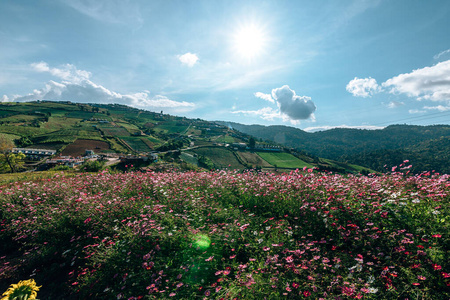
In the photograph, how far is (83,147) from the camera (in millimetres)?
77562

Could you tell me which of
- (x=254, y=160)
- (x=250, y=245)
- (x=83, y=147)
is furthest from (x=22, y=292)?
(x=83, y=147)

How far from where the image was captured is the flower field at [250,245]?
3.29 m

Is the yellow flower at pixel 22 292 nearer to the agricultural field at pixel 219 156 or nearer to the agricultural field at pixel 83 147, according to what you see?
the agricultural field at pixel 219 156

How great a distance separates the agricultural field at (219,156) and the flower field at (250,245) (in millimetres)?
73746

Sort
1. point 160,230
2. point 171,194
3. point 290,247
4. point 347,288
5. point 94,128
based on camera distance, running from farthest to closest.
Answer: point 94,128 → point 171,194 → point 160,230 → point 290,247 → point 347,288

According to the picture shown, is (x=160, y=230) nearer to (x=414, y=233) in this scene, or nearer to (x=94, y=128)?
(x=414, y=233)

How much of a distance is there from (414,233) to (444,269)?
84cm

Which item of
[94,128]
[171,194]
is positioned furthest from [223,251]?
[94,128]

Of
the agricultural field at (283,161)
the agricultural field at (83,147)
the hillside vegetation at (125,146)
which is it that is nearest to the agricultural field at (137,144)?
the hillside vegetation at (125,146)

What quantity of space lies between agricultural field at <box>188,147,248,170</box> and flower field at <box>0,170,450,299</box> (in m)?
73.7

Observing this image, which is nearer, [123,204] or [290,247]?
[290,247]

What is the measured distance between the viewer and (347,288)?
121 inches

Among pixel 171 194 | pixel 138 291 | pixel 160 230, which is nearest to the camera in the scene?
pixel 138 291

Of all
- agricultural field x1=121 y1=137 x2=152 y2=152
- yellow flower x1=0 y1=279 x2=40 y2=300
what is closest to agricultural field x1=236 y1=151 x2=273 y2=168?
agricultural field x1=121 y1=137 x2=152 y2=152
